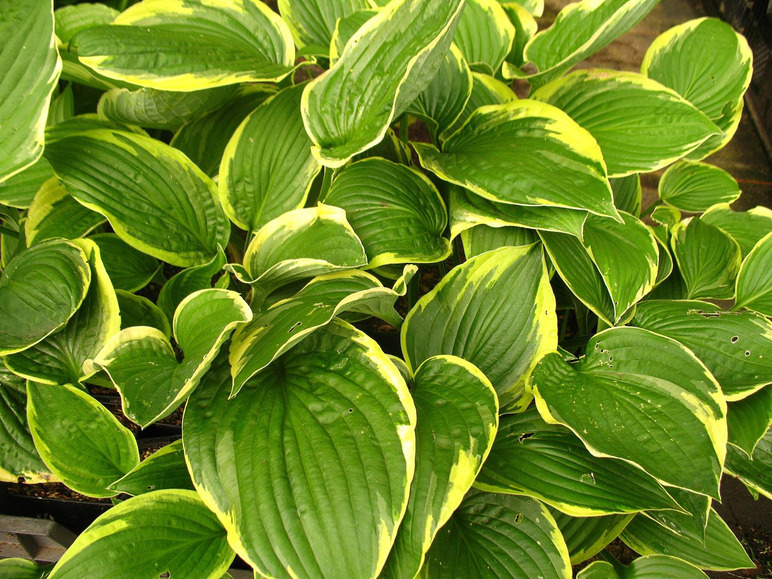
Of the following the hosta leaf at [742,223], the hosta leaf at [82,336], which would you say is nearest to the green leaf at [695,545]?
the hosta leaf at [742,223]

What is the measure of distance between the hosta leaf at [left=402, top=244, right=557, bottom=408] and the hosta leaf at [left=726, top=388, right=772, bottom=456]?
363 millimetres

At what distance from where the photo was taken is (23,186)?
104 cm

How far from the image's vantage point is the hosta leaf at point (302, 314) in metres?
0.73

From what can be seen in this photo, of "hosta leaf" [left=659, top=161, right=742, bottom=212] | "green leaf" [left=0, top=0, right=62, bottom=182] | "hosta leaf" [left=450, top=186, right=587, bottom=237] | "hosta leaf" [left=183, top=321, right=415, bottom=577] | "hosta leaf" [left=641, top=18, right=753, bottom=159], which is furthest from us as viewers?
"hosta leaf" [left=659, top=161, right=742, bottom=212]

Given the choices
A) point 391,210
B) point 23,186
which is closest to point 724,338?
point 391,210

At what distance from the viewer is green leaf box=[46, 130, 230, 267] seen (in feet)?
3.06

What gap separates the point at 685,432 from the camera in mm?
775

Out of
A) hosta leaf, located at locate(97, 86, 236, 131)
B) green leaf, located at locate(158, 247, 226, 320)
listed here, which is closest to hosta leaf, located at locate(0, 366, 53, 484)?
green leaf, located at locate(158, 247, 226, 320)

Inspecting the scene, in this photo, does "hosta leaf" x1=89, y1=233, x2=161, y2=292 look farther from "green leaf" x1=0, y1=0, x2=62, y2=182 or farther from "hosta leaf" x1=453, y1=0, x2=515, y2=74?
"hosta leaf" x1=453, y1=0, x2=515, y2=74

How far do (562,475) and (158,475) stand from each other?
598mm

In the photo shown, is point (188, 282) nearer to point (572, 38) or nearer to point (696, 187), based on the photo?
point (572, 38)

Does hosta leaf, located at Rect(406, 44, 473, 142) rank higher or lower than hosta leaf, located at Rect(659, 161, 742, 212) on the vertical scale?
higher

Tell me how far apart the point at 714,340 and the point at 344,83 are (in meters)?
0.75

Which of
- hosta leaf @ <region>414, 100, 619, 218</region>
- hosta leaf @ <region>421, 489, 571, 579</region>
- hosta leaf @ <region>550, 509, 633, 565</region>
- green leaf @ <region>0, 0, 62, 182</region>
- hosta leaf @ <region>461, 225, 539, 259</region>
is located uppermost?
green leaf @ <region>0, 0, 62, 182</region>
